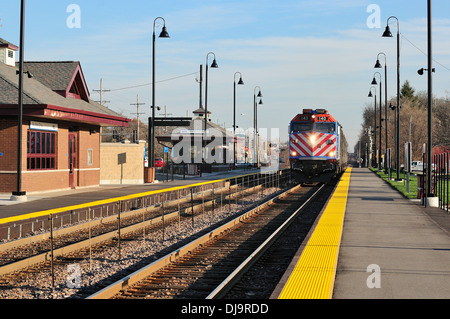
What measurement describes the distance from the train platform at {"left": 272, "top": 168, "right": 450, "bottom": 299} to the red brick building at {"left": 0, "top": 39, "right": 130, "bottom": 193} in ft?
45.7

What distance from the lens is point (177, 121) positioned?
40188mm

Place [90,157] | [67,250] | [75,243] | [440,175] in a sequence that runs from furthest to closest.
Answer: [90,157]
[440,175]
[75,243]
[67,250]

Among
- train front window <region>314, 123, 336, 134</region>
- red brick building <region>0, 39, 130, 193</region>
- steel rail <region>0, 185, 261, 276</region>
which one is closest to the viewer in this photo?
steel rail <region>0, 185, 261, 276</region>

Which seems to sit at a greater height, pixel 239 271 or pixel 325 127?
pixel 325 127

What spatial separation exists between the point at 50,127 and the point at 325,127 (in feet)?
→ 50.5

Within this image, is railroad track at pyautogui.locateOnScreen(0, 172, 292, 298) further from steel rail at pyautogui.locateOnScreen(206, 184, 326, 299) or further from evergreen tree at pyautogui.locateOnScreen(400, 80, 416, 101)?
evergreen tree at pyautogui.locateOnScreen(400, 80, 416, 101)

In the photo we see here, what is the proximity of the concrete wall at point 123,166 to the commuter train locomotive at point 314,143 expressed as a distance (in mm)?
9760

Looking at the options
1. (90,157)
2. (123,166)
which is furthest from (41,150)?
(123,166)

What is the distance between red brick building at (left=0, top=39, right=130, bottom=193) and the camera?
2616 cm

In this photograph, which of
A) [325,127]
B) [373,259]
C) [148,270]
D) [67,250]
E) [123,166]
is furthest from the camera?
[123,166]

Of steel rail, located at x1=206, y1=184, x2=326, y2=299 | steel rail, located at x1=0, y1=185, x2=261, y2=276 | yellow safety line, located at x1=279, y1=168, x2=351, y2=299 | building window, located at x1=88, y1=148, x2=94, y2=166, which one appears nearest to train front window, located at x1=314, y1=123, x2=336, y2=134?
building window, located at x1=88, y1=148, x2=94, y2=166

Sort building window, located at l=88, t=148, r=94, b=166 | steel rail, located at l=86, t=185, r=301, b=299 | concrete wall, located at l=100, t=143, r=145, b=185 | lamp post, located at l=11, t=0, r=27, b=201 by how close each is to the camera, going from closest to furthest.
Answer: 1. steel rail, located at l=86, t=185, r=301, b=299
2. lamp post, located at l=11, t=0, r=27, b=201
3. building window, located at l=88, t=148, r=94, b=166
4. concrete wall, located at l=100, t=143, r=145, b=185

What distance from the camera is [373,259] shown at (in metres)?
11.0

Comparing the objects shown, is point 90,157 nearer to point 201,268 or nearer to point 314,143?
point 314,143
